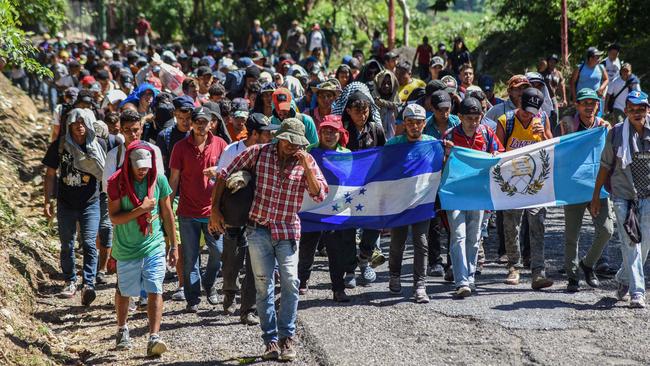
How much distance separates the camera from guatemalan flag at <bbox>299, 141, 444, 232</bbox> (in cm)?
958

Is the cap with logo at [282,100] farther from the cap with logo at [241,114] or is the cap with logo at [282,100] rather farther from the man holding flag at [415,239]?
the man holding flag at [415,239]

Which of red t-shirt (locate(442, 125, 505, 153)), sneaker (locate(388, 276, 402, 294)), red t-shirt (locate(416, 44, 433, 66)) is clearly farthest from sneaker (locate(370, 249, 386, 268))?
red t-shirt (locate(416, 44, 433, 66))

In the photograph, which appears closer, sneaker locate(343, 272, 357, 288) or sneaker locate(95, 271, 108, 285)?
sneaker locate(343, 272, 357, 288)

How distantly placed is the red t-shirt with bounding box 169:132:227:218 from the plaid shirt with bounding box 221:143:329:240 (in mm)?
1722

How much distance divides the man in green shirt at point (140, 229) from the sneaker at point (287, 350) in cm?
105

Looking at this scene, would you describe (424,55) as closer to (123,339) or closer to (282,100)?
(282,100)

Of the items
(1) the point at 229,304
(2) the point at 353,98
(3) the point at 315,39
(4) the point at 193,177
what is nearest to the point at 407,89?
(2) the point at 353,98

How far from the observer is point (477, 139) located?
32.0 ft

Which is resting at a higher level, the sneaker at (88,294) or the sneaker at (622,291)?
the sneaker at (622,291)

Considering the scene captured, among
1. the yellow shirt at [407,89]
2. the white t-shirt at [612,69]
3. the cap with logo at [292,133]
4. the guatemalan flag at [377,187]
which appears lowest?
the guatemalan flag at [377,187]

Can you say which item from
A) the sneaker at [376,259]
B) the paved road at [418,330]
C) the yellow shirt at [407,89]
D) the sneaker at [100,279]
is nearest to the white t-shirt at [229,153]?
the paved road at [418,330]

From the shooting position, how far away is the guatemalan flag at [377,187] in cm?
958

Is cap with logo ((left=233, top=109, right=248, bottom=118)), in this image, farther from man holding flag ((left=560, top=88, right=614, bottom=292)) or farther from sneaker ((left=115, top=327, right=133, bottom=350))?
man holding flag ((left=560, top=88, right=614, bottom=292))

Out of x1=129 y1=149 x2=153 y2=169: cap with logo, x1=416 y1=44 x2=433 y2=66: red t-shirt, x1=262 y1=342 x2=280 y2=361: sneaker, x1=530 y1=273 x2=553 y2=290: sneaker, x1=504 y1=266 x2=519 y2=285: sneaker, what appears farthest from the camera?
x1=416 y1=44 x2=433 y2=66: red t-shirt
